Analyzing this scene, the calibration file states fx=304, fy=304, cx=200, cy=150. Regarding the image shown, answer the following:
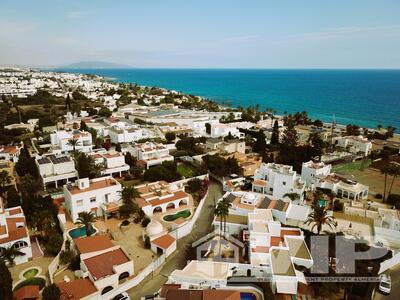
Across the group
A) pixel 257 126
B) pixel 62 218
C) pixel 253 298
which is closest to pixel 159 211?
pixel 62 218

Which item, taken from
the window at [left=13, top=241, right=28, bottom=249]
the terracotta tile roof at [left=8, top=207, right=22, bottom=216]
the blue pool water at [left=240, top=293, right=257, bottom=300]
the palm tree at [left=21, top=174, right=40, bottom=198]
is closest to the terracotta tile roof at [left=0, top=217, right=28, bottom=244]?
the window at [left=13, top=241, right=28, bottom=249]

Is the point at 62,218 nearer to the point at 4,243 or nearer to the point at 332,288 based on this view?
the point at 4,243

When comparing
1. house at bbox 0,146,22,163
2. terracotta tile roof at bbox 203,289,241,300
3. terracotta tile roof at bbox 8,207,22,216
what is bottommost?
terracotta tile roof at bbox 203,289,241,300

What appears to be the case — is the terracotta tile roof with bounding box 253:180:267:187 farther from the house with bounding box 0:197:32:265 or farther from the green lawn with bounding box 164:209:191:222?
the house with bounding box 0:197:32:265

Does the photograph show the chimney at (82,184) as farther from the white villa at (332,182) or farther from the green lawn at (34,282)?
the white villa at (332,182)

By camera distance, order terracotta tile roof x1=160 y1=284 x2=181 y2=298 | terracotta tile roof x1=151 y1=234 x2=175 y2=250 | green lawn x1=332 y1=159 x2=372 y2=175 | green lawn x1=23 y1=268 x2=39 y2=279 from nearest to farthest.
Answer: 1. terracotta tile roof x1=160 y1=284 x2=181 y2=298
2. green lawn x1=23 y1=268 x2=39 y2=279
3. terracotta tile roof x1=151 y1=234 x2=175 y2=250
4. green lawn x1=332 y1=159 x2=372 y2=175

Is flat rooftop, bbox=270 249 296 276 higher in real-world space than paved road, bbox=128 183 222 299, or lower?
higher
